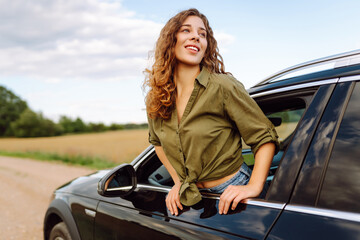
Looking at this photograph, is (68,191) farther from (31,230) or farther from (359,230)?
(31,230)

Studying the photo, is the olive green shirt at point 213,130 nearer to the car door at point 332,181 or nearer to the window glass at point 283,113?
the window glass at point 283,113

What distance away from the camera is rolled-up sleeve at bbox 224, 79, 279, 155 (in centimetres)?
167

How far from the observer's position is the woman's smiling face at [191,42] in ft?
6.75

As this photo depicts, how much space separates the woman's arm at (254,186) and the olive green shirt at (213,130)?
0.14ft

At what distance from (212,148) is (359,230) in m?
0.80

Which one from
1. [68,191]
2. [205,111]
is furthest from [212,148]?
[68,191]

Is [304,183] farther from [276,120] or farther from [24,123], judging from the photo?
[24,123]

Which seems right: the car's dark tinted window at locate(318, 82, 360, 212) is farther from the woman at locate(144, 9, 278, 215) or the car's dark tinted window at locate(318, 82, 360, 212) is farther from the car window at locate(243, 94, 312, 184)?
the woman at locate(144, 9, 278, 215)

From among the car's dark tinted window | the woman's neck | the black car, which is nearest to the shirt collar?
the woman's neck

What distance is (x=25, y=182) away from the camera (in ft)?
33.2

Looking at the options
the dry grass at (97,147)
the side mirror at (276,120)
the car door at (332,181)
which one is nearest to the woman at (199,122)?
the car door at (332,181)

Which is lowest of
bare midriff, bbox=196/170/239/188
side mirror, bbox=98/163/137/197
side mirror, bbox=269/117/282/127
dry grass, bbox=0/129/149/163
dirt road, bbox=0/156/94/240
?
dry grass, bbox=0/129/149/163

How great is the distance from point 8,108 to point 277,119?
80445 millimetres

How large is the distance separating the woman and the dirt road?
13.7 ft
